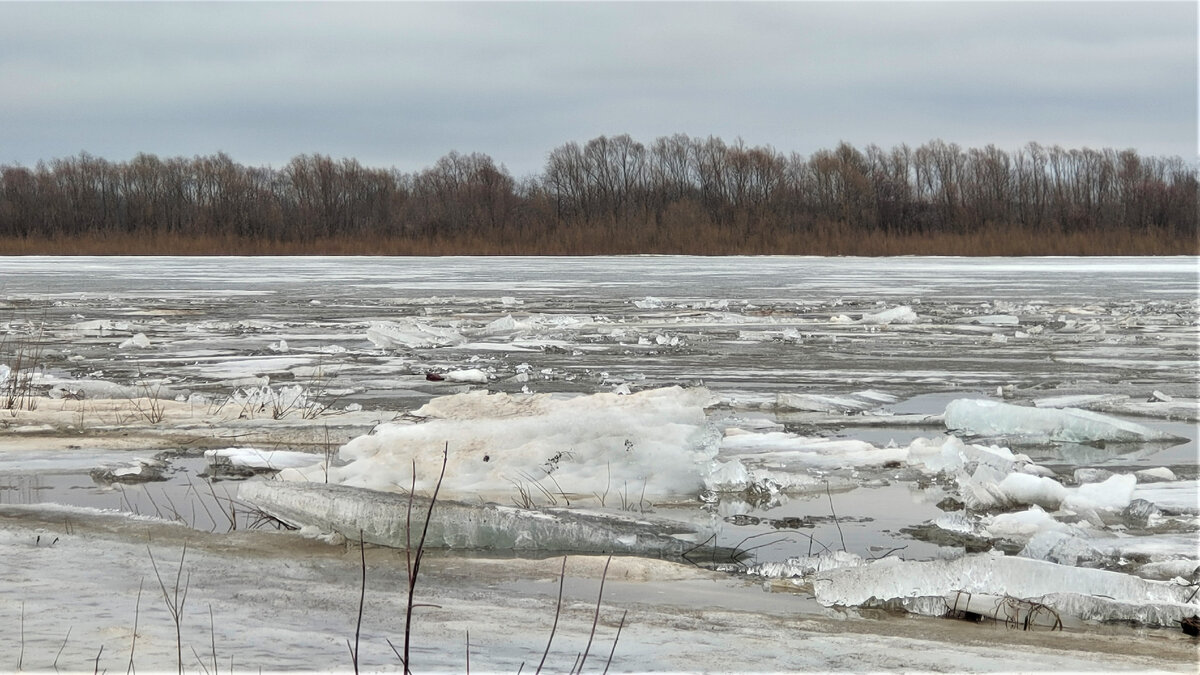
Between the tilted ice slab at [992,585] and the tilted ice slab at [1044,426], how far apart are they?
7.78 feet

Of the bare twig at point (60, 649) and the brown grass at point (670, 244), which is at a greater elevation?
the brown grass at point (670, 244)

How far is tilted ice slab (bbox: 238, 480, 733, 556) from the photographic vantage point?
3508 millimetres

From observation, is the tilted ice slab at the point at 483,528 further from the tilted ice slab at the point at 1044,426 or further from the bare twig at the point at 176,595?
the tilted ice slab at the point at 1044,426

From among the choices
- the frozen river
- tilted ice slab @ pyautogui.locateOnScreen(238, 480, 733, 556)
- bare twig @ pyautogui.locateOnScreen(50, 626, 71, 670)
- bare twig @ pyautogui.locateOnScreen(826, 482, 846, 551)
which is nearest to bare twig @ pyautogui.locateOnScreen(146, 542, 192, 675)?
bare twig @ pyautogui.locateOnScreen(50, 626, 71, 670)

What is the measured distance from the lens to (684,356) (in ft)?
28.7

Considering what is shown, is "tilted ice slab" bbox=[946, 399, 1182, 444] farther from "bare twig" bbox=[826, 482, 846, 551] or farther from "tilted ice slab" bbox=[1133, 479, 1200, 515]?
"bare twig" bbox=[826, 482, 846, 551]

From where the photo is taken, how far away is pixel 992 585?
2.97 m

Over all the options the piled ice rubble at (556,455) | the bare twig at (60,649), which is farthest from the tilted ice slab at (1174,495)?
the bare twig at (60,649)

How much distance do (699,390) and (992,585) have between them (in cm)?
191

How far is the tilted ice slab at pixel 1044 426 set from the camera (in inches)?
207

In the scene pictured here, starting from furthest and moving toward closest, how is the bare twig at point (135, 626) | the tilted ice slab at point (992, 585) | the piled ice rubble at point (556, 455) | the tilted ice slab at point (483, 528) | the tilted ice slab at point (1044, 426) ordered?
the tilted ice slab at point (1044, 426) → the piled ice rubble at point (556, 455) → the tilted ice slab at point (483, 528) → the tilted ice slab at point (992, 585) → the bare twig at point (135, 626)

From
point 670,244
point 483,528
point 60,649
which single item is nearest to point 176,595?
point 60,649

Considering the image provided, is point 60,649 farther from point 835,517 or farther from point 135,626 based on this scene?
point 835,517

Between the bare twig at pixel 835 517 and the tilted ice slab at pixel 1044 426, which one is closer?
the bare twig at pixel 835 517
